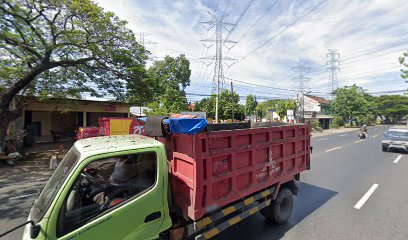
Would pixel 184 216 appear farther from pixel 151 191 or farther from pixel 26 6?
pixel 26 6

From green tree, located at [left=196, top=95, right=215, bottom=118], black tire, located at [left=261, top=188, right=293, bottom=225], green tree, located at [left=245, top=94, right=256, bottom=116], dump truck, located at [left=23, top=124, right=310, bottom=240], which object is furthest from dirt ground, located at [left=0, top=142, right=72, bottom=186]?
green tree, located at [left=245, top=94, right=256, bottom=116]

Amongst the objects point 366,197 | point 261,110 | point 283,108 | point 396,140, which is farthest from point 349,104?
point 366,197

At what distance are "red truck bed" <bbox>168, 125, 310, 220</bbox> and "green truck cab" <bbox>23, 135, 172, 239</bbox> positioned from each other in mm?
373

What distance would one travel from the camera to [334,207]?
5.75 meters

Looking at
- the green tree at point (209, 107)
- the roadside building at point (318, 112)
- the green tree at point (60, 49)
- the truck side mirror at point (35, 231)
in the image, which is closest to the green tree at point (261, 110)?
the roadside building at point (318, 112)

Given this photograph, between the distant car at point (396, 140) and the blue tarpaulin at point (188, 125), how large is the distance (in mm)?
16743

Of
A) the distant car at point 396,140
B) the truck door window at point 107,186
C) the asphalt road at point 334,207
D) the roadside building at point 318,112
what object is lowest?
the asphalt road at point 334,207

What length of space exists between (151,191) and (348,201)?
19.5 feet

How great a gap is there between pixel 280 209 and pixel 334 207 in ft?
6.53

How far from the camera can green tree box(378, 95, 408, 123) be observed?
80625mm

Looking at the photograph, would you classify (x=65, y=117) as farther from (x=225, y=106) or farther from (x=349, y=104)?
(x=349, y=104)

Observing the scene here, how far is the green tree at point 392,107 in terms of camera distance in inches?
3174

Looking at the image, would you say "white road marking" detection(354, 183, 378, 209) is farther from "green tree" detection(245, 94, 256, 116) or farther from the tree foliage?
"green tree" detection(245, 94, 256, 116)

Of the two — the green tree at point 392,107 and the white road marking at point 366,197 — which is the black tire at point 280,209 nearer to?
the white road marking at point 366,197
